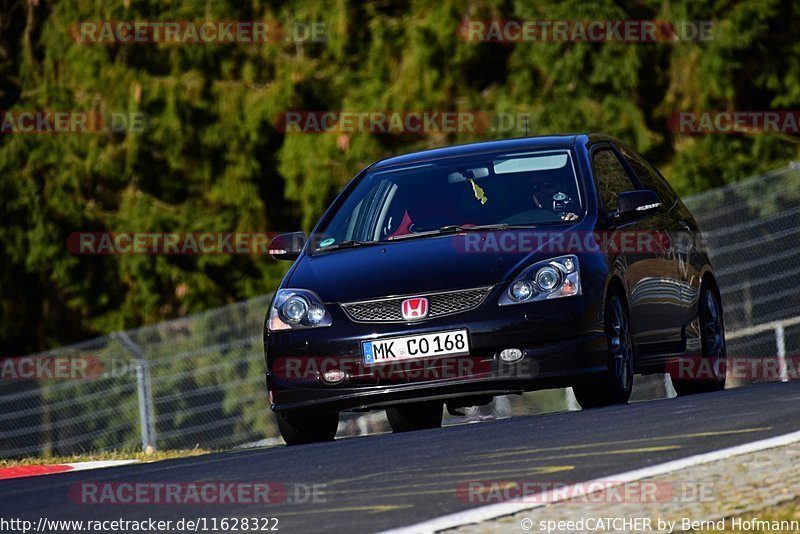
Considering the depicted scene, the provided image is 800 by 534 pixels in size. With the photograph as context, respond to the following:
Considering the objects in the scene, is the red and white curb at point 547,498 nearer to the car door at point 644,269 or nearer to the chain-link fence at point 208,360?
the car door at point 644,269

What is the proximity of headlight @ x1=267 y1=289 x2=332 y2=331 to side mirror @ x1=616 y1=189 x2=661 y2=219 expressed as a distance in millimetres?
1862

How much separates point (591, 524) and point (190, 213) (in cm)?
2346

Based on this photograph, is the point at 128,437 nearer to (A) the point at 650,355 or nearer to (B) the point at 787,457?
(A) the point at 650,355

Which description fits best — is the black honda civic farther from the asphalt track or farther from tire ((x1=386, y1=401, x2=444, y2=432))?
tire ((x1=386, y1=401, x2=444, y2=432))

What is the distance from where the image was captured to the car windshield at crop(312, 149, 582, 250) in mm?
10289

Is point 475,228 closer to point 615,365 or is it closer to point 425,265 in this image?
point 425,265

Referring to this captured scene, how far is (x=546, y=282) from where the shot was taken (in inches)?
371

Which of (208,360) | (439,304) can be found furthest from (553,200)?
(208,360)

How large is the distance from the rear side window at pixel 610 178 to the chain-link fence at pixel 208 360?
468 centimetres

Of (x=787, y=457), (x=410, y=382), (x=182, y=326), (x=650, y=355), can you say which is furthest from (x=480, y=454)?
(x=182, y=326)

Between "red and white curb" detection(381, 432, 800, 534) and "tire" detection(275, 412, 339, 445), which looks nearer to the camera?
"red and white curb" detection(381, 432, 800, 534)

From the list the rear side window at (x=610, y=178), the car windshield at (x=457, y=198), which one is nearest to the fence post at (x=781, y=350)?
the rear side window at (x=610, y=178)

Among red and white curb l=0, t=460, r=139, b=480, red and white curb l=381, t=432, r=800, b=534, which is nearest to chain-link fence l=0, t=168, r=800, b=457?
red and white curb l=0, t=460, r=139, b=480

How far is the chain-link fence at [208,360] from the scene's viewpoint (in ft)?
52.5
